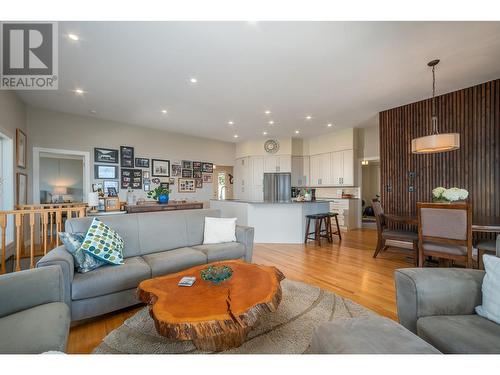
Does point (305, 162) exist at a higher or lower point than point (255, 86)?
lower

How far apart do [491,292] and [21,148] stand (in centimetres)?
629

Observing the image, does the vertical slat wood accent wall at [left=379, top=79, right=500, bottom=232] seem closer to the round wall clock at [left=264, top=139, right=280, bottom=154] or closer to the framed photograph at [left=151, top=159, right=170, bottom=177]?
the round wall clock at [left=264, top=139, right=280, bottom=154]

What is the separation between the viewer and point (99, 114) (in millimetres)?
4941

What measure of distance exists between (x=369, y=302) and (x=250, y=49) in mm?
3049

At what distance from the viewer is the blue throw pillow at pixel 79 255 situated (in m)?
1.96

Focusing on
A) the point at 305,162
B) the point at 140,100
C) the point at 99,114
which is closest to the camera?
the point at 140,100

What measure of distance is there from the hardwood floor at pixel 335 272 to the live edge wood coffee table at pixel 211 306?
0.69 metres

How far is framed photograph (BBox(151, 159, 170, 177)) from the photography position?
6.15 meters

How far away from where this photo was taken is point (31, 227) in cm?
274

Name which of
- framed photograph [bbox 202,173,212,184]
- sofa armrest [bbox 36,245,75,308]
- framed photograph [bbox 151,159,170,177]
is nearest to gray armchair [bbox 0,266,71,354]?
sofa armrest [bbox 36,245,75,308]

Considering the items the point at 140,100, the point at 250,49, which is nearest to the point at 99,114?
the point at 140,100

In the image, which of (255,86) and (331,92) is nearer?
(255,86)

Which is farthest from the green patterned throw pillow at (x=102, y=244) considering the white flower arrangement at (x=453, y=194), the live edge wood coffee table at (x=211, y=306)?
the white flower arrangement at (x=453, y=194)

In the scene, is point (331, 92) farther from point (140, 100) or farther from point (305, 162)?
point (305, 162)
